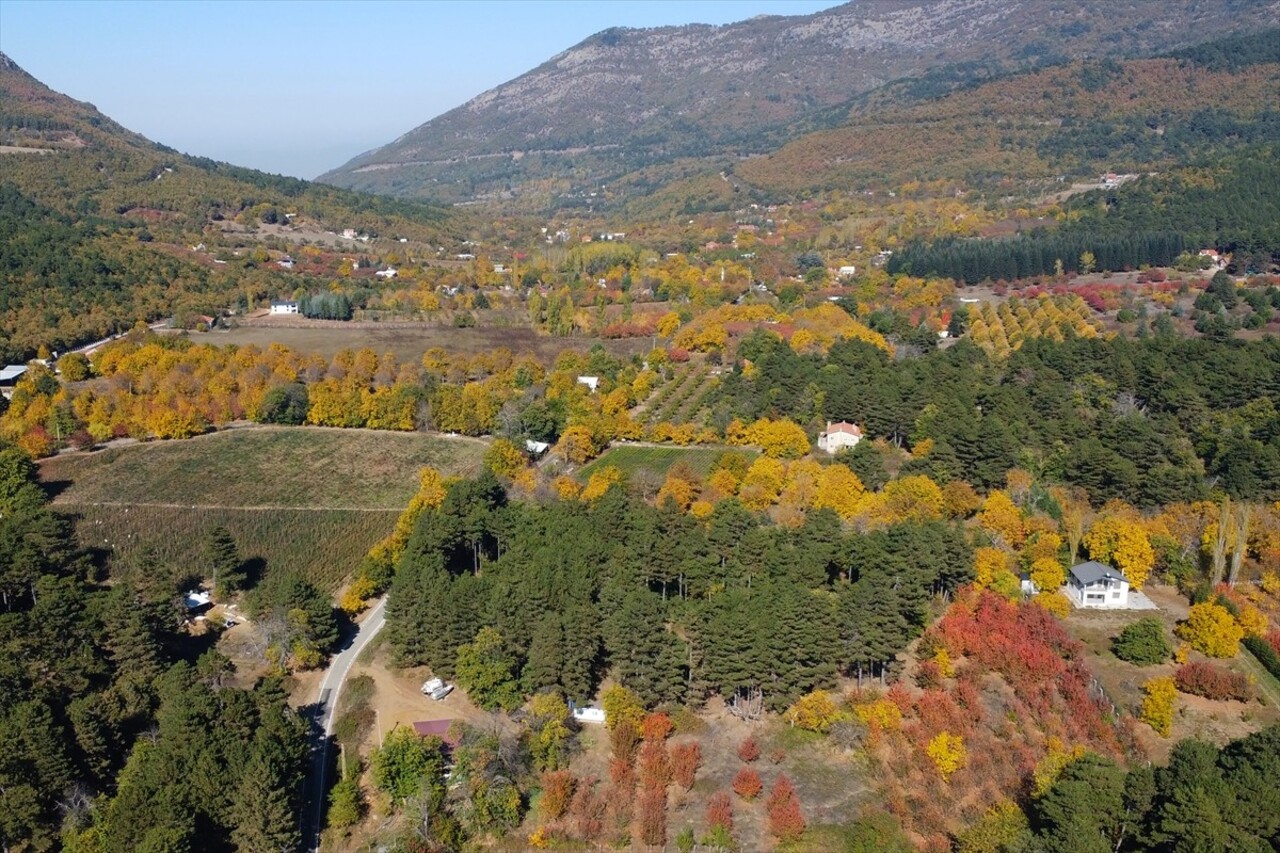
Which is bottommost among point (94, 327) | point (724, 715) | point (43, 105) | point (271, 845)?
point (724, 715)

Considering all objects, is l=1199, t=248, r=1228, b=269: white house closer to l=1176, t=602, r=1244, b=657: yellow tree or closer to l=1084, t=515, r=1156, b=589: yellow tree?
l=1084, t=515, r=1156, b=589: yellow tree

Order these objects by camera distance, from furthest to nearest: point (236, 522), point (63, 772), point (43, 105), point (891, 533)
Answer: point (43, 105), point (236, 522), point (891, 533), point (63, 772)

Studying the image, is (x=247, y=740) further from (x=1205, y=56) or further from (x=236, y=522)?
(x=1205, y=56)

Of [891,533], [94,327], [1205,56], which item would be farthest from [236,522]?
[1205,56]

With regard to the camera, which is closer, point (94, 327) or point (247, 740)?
point (247, 740)

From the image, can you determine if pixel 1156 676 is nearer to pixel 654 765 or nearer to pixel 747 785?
pixel 747 785
